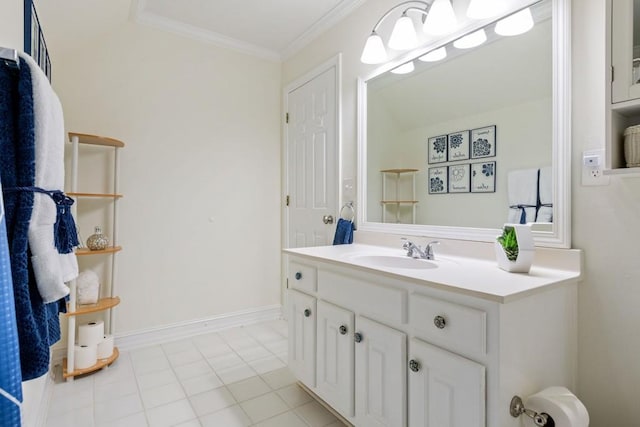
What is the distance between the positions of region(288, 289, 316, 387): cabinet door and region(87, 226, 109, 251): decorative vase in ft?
4.29

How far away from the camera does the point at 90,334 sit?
6.99 ft

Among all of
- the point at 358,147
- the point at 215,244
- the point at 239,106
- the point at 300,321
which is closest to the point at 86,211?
the point at 215,244

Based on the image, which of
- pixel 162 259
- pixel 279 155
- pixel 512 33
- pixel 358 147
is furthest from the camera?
pixel 279 155

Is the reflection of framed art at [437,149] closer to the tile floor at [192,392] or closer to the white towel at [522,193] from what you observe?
the white towel at [522,193]

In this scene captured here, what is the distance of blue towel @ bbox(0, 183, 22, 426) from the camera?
0.57 meters

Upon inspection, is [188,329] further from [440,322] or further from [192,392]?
[440,322]

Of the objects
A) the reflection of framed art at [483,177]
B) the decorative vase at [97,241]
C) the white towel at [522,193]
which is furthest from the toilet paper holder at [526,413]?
the decorative vase at [97,241]

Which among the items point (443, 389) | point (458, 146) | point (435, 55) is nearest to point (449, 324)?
point (443, 389)

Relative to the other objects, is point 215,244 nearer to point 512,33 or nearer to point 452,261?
point 452,261

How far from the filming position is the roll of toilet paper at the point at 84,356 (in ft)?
6.83

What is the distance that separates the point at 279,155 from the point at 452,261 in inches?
82.8

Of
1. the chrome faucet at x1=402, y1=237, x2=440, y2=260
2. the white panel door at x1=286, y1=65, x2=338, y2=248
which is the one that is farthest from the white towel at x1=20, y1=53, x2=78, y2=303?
the white panel door at x1=286, y1=65, x2=338, y2=248

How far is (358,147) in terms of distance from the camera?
2.30 metres

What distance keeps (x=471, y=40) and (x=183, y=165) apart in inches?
86.9
